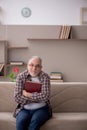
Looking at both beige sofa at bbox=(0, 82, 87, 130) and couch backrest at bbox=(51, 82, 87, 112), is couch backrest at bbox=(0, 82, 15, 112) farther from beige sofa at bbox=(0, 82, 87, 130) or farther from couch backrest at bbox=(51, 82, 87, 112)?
couch backrest at bbox=(51, 82, 87, 112)

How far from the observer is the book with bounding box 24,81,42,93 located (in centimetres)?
315

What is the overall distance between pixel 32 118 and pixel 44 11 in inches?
206

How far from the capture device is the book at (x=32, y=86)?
3146 mm

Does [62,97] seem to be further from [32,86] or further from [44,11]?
[44,11]

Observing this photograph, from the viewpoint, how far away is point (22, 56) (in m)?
6.22

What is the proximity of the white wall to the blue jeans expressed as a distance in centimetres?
500

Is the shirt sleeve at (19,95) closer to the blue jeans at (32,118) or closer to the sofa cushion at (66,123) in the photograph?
the blue jeans at (32,118)

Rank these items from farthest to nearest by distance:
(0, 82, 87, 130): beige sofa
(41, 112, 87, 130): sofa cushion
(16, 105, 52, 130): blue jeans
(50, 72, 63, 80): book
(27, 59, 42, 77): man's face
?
(50, 72, 63, 80): book, (0, 82, 87, 130): beige sofa, (27, 59, 42, 77): man's face, (41, 112, 87, 130): sofa cushion, (16, 105, 52, 130): blue jeans

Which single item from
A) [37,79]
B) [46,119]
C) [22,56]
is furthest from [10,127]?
[22,56]

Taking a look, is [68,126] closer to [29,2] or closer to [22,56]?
[22,56]

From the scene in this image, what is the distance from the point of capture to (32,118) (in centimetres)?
301

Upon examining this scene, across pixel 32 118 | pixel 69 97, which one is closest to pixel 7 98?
pixel 32 118

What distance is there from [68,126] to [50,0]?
5.31 meters

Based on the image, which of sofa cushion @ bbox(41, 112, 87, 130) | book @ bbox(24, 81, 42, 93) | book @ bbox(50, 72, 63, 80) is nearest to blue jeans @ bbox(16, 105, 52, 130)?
sofa cushion @ bbox(41, 112, 87, 130)
